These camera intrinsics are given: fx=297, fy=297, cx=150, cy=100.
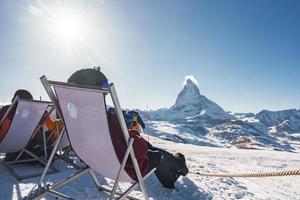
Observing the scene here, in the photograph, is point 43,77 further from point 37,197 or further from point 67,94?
point 37,197

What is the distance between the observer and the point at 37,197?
3.45 metres

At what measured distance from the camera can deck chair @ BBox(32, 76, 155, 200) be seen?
3.01m

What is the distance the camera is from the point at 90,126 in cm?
319

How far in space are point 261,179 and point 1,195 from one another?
5.66m

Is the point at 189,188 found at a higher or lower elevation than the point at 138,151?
lower

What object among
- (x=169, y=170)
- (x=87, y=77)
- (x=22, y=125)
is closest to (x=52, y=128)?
(x=22, y=125)

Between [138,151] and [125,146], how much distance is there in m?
0.20

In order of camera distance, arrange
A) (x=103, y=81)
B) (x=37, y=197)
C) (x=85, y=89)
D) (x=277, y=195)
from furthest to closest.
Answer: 1. (x=277, y=195)
2. (x=103, y=81)
3. (x=37, y=197)
4. (x=85, y=89)

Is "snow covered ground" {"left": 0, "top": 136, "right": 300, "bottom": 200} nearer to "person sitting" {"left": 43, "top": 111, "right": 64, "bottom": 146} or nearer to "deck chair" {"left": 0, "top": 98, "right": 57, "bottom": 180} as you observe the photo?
"deck chair" {"left": 0, "top": 98, "right": 57, "bottom": 180}

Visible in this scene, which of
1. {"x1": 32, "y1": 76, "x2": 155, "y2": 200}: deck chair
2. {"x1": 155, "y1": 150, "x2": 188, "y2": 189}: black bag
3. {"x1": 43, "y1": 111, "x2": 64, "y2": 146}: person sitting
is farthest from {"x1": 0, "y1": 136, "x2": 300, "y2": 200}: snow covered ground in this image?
{"x1": 32, "y1": 76, "x2": 155, "y2": 200}: deck chair

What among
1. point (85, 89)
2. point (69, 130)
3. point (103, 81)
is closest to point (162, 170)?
point (103, 81)

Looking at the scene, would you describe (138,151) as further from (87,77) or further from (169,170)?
(169,170)

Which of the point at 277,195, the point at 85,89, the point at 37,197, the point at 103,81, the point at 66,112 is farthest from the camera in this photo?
the point at 277,195

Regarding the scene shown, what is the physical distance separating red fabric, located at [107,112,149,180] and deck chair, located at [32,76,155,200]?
6 cm
